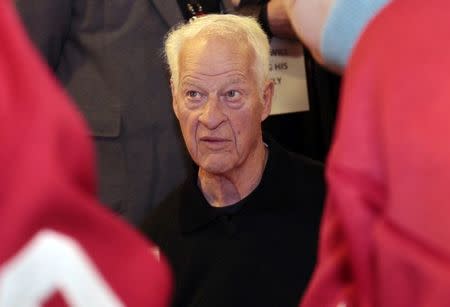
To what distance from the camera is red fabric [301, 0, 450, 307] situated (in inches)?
29.1

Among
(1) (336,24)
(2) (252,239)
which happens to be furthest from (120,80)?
(1) (336,24)

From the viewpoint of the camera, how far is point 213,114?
1983 mm

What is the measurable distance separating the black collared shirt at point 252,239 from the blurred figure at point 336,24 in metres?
0.92

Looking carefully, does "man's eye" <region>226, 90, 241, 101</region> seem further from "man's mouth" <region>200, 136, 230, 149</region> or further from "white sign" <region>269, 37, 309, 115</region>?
"white sign" <region>269, 37, 309, 115</region>

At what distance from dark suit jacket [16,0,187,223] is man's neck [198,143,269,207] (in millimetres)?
242

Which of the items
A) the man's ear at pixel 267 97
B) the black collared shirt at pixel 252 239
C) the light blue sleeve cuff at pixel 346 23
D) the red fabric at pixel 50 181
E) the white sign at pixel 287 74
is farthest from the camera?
the white sign at pixel 287 74

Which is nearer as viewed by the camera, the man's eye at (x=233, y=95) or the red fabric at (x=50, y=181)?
the red fabric at (x=50, y=181)

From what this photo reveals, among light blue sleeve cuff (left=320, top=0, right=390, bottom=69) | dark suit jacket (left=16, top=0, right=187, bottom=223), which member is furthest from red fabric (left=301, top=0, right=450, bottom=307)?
dark suit jacket (left=16, top=0, right=187, bottom=223)

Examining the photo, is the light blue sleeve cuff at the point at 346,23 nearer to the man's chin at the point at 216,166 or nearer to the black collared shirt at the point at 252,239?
the black collared shirt at the point at 252,239

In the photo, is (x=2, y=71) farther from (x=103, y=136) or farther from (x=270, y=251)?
(x=103, y=136)

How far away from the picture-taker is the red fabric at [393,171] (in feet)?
2.42

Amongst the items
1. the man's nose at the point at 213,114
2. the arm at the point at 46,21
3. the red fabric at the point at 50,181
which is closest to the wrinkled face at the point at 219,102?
the man's nose at the point at 213,114

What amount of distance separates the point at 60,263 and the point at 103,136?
149cm

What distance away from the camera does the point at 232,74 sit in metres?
1.99
